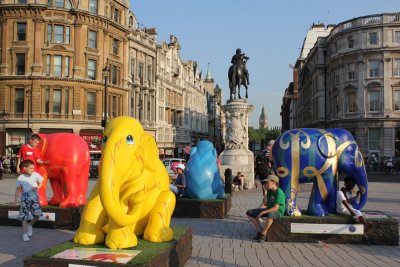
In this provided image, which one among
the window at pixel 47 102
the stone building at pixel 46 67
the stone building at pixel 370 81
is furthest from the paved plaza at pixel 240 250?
→ the stone building at pixel 370 81

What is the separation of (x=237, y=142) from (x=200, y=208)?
9414mm

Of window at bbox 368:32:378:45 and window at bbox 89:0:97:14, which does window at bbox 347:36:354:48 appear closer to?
window at bbox 368:32:378:45

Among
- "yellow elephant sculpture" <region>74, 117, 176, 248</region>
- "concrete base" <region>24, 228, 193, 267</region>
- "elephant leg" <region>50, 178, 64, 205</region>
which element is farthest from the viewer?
"elephant leg" <region>50, 178, 64, 205</region>

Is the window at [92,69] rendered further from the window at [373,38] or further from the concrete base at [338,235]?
the concrete base at [338,235]

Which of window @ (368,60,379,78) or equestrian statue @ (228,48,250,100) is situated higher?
window @ (368,60,379,78)

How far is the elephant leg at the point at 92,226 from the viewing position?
249 inches

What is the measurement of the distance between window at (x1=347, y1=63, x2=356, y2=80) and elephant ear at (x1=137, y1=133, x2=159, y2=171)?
42116 mm

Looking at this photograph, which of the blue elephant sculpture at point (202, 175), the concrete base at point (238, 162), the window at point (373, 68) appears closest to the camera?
the blue elephant sculpture at point (202, 175)

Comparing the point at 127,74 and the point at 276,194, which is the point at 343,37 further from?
the point at 276,194

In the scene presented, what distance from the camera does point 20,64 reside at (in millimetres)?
37219

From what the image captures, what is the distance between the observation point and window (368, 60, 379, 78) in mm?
43500

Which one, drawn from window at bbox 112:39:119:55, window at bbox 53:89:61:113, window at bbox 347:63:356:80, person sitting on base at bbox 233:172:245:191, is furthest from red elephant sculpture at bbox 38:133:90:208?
window at bbox 347:63:356:80

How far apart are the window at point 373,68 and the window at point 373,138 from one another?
5803 millimetres

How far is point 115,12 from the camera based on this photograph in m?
42.8
